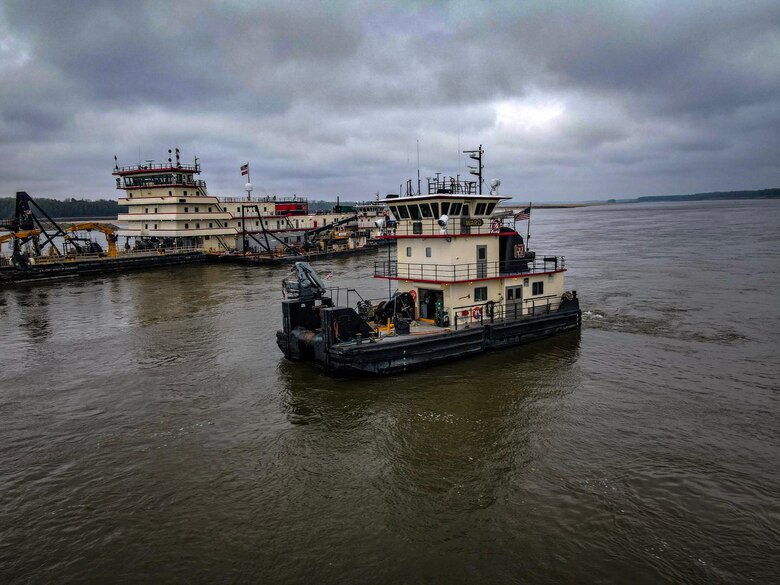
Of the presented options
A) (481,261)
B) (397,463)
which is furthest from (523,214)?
(397,463)

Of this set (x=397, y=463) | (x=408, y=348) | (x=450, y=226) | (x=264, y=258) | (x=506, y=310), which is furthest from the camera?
(x=264, y=258)

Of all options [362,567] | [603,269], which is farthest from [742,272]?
[362,567]

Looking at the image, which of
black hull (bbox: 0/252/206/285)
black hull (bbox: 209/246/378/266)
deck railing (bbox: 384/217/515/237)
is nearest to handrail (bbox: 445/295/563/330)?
deck railing (bbox: 384/217/515/237)

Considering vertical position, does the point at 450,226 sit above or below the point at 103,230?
below

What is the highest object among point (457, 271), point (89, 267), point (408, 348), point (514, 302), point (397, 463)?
point (457, 271)

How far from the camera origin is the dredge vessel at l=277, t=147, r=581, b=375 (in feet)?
66.6

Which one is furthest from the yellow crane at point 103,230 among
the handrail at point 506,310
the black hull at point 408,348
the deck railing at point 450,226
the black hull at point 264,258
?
the handrail at point 506,310

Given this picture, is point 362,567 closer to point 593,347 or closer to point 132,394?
point 132,394

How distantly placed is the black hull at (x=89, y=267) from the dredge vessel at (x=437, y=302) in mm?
40744

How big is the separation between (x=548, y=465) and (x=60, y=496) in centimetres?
1299

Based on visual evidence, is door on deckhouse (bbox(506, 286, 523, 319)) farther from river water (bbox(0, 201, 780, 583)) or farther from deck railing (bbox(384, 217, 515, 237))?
deck railing (bbox(384, 217, 515, 237))

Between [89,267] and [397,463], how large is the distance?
54150 millimetres

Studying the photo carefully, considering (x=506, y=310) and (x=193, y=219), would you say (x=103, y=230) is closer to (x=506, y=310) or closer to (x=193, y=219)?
(x=193, y=219)

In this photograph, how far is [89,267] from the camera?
55688 mm
